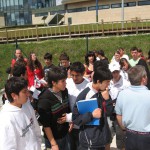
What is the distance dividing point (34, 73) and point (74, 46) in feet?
36.8

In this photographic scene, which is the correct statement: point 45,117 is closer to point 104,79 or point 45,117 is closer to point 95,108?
point 95,108

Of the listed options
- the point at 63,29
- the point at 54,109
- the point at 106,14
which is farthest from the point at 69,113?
the point at 106,14

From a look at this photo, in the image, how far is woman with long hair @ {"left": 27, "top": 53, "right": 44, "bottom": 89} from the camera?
18.4ft

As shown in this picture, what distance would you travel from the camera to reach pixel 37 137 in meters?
2.92

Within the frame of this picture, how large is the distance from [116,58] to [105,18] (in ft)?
105

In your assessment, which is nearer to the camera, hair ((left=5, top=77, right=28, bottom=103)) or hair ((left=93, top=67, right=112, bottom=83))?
hair ((left=5, top=77, right=28, bottom=103))

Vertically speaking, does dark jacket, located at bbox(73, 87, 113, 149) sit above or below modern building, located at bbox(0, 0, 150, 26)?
below

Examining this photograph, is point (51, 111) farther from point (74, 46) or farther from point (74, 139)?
point (74, 46)

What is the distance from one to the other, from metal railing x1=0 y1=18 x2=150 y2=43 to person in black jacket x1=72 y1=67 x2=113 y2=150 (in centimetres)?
1518

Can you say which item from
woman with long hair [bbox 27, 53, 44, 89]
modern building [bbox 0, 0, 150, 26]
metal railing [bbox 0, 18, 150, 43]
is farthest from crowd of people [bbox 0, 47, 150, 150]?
modern building [bbox 0, 0, 150, 26]

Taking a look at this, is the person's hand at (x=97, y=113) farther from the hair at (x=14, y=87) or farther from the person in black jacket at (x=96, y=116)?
the hair at (x=14, y=87)

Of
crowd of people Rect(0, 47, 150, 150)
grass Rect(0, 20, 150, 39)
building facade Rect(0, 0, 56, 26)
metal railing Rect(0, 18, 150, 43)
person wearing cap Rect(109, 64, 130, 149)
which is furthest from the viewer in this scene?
building facade Rect(0, 0, 56, 26)

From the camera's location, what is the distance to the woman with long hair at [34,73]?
18.4 ft

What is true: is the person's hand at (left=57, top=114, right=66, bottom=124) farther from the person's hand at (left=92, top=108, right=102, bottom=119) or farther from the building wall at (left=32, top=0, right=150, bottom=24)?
the building wall at (left=32, top=0, right=150, bottom=24)
